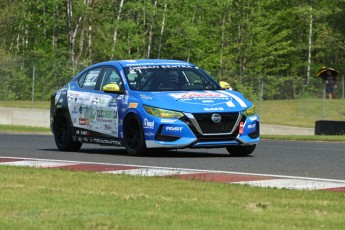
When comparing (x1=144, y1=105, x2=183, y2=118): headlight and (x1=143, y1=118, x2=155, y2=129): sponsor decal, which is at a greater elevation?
(x1=144, y1=105, x2=183, y2=118): headlight

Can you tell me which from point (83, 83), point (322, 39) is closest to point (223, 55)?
point (322, 39)

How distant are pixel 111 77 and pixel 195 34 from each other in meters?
51.0

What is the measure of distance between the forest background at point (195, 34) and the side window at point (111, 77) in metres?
26.6

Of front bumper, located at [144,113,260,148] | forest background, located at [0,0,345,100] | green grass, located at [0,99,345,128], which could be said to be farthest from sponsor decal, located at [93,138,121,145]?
forest background, located at [0,0,345,100]

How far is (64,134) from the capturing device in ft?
62.3

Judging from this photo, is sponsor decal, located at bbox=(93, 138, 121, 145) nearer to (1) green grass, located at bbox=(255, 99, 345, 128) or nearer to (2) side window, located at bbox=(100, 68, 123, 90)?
(2) side window, located at bbox=(100, 68, 123, 90)

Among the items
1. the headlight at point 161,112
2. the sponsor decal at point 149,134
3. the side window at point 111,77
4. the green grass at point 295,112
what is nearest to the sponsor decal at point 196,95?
the headlight at point 161,112

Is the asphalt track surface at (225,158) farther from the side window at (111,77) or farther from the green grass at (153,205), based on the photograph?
the green grass at (153,205)

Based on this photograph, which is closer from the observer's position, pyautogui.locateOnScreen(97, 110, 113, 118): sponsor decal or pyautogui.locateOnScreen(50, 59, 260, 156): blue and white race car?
pyautogui.locateOnScreen(50, 59, 260, 156): blue and white race car

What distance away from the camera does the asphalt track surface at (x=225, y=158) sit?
1435 centimetres

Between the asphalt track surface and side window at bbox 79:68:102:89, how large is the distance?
104 centimetres

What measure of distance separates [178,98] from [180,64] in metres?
1.71

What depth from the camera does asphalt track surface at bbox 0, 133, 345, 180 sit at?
14352 millimetres

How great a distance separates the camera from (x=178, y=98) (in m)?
16.7
